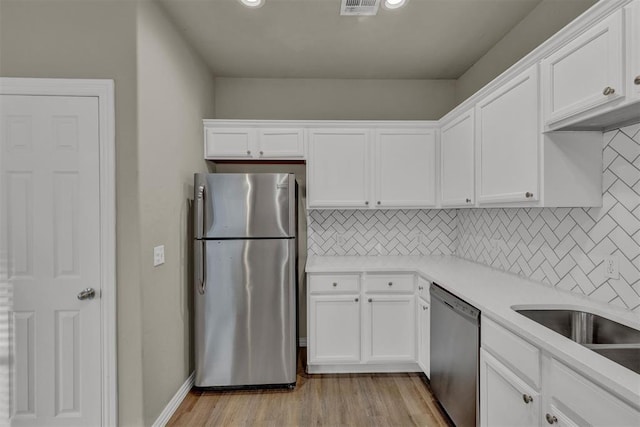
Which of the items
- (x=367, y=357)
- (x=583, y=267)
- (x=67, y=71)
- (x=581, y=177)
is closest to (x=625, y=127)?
(x=581, y=177)

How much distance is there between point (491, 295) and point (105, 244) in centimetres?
219

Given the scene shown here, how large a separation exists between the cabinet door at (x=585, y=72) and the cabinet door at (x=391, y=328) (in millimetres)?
1703

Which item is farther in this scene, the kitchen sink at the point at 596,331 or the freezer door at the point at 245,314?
the freezer door at the point at 245,314

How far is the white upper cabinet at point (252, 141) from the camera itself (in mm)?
2984

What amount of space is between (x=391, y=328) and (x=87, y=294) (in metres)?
2.16

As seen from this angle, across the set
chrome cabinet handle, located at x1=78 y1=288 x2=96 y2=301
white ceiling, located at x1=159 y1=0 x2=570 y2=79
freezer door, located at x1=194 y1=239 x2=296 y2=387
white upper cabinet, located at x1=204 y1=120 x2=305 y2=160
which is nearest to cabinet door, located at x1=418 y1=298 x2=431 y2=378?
freezer door, located at x1=194 y1=239 x2=296 y2=387

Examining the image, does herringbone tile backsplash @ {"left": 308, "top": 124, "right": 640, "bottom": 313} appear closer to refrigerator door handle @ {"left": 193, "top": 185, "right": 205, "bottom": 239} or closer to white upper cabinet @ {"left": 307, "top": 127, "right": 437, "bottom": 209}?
white upper cabinet @ {"left": 307, "top": 127, "right": 437, "bottom": 209}

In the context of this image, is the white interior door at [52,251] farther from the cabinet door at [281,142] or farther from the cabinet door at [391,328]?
the cabinet door at [391,328]

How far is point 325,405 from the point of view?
235cm

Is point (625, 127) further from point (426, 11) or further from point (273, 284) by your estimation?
point (273, 284)

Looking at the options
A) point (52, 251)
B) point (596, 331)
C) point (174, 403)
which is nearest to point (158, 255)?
point (52, 251)

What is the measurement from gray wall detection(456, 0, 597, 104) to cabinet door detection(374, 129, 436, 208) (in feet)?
2.15

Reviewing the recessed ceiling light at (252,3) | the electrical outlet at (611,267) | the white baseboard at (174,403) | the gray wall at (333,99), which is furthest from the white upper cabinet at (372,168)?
the white baseboard at (174,403)

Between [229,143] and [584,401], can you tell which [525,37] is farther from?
[229,143]
